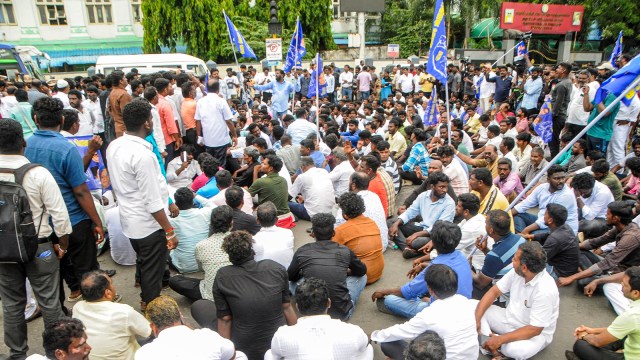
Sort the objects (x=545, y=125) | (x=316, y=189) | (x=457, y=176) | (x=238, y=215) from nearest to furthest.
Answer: (x=238, y=215)
(x=457, y=176)
(x=316, y=189)
(x=545, y=125)

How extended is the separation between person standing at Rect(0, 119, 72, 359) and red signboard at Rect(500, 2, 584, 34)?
70.1 feet

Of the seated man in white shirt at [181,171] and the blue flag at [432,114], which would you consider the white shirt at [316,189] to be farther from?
the blue flag at [432,114]

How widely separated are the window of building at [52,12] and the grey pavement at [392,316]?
2507cm

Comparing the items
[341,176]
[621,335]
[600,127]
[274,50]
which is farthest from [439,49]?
[274,50]

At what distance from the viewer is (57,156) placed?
347 cm

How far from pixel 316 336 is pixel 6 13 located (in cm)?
2833

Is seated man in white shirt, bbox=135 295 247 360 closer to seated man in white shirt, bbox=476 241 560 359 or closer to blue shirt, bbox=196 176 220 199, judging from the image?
seated man in white shirt, bbox=476 241 560 359

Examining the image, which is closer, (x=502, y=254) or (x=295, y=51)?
(x=502, y=254)

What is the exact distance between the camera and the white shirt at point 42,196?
3111 millimetres

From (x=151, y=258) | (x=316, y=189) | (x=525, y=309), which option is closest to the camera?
(x=525, y=309)

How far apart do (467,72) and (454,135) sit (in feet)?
29.6

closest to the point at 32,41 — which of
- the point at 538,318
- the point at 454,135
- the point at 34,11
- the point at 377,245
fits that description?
the point at 34,11

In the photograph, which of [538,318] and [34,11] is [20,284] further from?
[34,11]

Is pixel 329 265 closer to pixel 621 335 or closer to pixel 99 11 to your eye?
pixel 621 335
